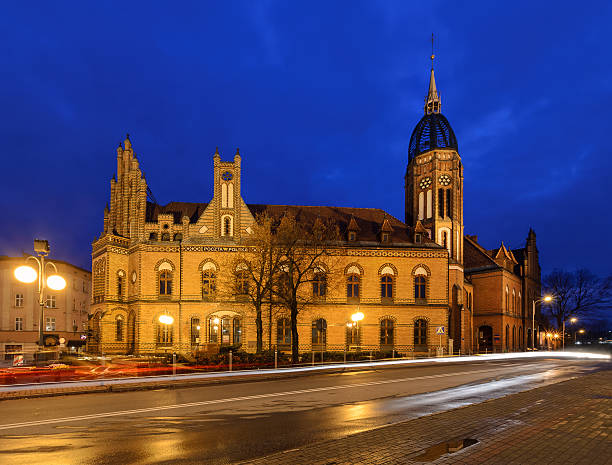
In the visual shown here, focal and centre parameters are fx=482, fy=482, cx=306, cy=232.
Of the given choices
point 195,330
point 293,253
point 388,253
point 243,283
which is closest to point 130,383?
point 293,253

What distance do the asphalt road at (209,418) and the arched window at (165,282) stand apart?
77.0 feet

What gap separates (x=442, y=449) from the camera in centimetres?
858

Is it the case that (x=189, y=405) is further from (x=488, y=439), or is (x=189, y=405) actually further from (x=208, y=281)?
(x=208, y=281)

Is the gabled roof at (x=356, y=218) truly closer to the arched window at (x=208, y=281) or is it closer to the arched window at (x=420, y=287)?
the arched window at (x=420, y=287)

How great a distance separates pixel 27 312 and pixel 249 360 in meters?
39.5

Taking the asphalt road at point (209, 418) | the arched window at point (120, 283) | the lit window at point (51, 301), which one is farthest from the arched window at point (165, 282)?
the lit window at point (51, 301)

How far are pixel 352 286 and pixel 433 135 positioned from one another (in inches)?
874

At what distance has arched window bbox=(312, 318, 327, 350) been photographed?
43188mm

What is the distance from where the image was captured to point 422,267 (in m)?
45.8

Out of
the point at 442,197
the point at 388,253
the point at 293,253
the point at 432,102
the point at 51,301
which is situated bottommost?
the point at 51,301

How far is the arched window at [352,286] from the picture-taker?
4494 cm

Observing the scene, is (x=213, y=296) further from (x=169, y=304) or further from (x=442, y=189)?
(x=442, y=189)

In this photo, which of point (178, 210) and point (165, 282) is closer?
point (165, 282)

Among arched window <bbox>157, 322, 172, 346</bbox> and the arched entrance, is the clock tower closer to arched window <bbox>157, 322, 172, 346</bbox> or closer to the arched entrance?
the arched entrance
